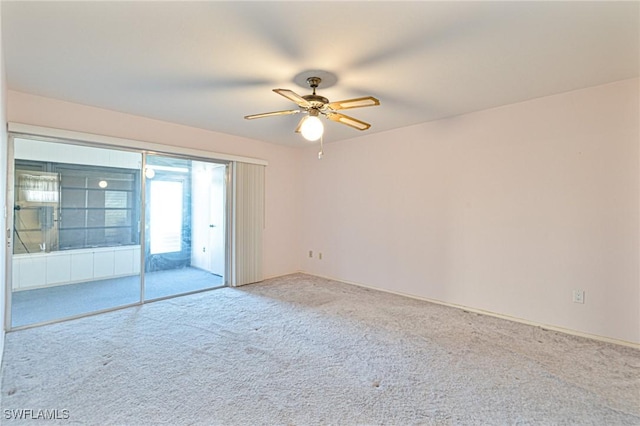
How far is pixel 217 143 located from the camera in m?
4.69

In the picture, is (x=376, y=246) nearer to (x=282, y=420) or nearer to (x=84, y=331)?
(x=282, y=420)

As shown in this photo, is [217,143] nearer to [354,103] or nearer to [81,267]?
[81,267]

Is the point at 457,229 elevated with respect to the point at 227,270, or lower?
elevated

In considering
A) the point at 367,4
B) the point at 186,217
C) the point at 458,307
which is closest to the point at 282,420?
the point at 367,4

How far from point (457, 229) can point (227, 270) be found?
347 cm

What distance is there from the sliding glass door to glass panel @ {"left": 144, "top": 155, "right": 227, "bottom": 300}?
0.6 inches

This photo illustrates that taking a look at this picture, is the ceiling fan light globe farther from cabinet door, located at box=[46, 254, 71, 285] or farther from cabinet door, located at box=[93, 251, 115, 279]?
cabinet door, located at box=[46, 254, 71, 285]

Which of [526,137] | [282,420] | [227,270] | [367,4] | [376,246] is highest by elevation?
[367,4]

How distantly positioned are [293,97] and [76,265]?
408cm

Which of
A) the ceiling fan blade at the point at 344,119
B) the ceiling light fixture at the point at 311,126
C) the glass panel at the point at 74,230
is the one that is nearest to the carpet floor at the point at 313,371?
the glass panel at the point at 74,230

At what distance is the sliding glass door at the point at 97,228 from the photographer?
3.59 meters

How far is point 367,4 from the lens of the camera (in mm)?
1750

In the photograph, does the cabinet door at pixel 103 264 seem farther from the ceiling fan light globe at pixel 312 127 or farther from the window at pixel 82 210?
the ceiling fan light globe at pixel 312 127

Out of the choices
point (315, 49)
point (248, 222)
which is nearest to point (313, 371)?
point (315, 49)
